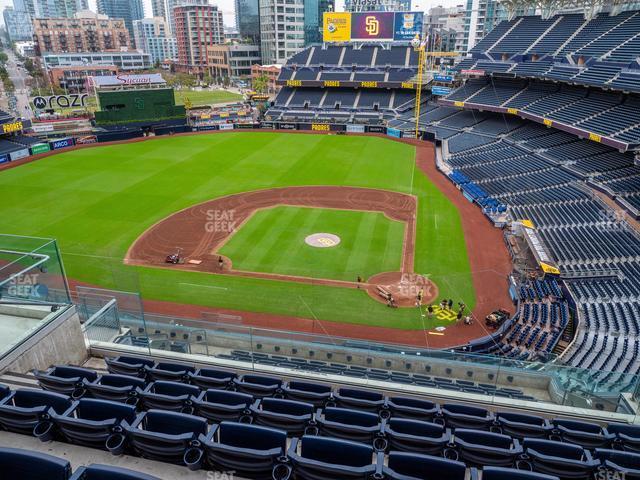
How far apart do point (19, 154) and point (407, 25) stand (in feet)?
205

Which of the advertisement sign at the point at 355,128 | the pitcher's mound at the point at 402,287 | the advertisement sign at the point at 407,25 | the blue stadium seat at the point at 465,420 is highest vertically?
the advertisement sign at the point at 407,25

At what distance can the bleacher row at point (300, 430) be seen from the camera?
250 inches

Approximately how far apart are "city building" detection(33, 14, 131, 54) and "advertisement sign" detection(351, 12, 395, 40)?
4665 inches

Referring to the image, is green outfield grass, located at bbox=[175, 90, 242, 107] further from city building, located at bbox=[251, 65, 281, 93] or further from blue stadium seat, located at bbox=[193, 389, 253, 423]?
blue stadium seat, located at bbox=[193, 389, 253, 423]

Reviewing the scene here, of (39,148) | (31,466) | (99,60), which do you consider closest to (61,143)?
(39,148)

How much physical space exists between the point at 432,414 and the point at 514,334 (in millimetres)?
14983

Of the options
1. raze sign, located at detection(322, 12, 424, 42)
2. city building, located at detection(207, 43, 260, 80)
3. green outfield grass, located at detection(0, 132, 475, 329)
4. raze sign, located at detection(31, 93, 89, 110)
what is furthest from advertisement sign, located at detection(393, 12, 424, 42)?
city building, located at detection(207, 43, 260, 80)

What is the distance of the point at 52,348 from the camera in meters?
10.2

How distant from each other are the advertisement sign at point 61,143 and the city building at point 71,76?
66949 mm

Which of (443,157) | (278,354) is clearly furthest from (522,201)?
(278,354)

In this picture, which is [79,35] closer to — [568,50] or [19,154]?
[19,154]

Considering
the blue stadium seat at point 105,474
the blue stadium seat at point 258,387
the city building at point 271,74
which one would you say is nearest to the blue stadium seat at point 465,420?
the blue stadium seat at point 258,387

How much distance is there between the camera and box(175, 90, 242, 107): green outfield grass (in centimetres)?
11081

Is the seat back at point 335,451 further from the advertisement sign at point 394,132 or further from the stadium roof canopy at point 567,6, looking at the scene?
the advertisement sign at point 394,132
